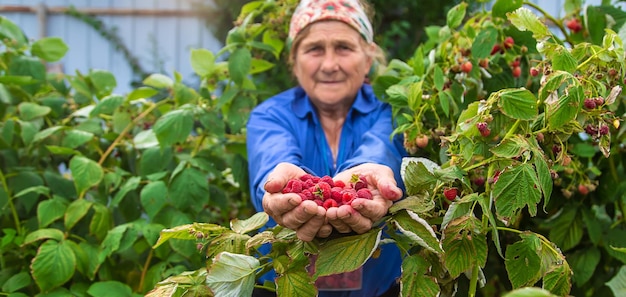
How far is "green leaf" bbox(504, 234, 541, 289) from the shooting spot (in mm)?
1274

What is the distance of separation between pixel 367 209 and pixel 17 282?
1.06 meters

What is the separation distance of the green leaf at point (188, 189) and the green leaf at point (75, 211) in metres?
0.22

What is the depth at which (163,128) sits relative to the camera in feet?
6.69

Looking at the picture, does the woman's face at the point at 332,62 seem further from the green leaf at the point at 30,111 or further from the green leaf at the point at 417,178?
the green leaf at the point at 30,111

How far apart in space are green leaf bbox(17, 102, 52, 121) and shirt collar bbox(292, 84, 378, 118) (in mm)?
765

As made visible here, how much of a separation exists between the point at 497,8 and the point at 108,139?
120 cm

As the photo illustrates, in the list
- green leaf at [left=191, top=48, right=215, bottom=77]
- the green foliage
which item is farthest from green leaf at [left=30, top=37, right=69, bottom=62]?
green leaf at [left=191, top=48, right=215, bottom=77]

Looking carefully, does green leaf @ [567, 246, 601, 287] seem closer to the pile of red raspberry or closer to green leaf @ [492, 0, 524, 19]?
green leaf @ [492, 0, 524, 19]

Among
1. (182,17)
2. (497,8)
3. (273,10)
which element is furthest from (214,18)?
(497,8)

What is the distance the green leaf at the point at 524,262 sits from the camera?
127cm

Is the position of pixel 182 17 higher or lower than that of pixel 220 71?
lower

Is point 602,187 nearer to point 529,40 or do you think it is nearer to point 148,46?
point 529,40

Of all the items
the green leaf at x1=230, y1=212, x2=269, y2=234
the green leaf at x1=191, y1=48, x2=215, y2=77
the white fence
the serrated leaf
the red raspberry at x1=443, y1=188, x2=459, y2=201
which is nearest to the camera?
the serrated leaf

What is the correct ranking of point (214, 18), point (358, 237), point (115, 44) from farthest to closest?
point (115, 44) → point (214, 18) → point (358, 237)
